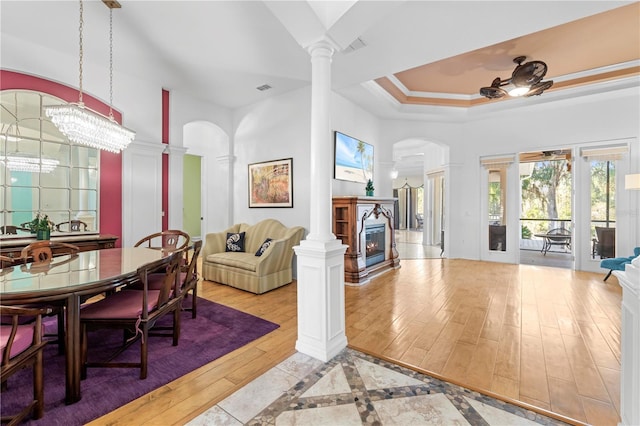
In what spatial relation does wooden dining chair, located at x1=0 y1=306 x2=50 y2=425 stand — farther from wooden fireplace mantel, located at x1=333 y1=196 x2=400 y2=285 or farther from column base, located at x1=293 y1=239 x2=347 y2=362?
wooden fireplace mantel, located at x1=333 y1=196 x2=400 y2=285

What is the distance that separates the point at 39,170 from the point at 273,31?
3537 millimetres

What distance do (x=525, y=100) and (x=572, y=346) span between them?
15.3 feet

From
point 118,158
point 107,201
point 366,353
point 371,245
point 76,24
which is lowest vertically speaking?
point 366,353

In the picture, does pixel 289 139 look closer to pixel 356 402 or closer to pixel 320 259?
pixel 320 259

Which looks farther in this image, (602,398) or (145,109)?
(145,109)

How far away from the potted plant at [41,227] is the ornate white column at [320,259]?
3.31 meters

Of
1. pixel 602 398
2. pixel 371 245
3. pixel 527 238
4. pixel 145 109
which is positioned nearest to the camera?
pixel 602 398

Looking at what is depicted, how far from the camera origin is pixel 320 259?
2.24 meters

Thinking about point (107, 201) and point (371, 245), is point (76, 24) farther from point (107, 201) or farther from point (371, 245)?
point (371, 245)

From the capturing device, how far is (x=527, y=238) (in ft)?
26.0

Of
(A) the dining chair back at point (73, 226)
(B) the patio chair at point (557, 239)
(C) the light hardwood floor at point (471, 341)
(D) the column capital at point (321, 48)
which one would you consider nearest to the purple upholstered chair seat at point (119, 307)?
(C) the light hardwood floor at point (471, 341)

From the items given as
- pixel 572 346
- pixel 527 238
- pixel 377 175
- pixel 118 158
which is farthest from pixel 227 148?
pixel 527 238

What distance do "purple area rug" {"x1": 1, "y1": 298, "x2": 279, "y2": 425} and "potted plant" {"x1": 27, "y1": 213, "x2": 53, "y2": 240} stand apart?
1190mm

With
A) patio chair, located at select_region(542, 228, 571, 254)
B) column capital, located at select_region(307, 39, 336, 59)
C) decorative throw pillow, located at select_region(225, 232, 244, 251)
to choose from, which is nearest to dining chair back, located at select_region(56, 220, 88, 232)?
decorative throw pillow, located at select_region(225, 232, 244, 251)
